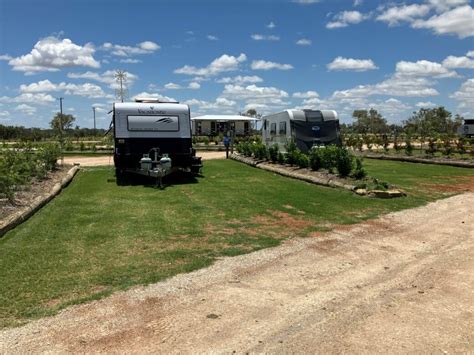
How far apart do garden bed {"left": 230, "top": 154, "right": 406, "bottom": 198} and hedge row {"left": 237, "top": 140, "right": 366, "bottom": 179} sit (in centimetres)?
20

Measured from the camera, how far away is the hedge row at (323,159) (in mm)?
13039

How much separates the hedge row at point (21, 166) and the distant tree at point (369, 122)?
57.8m

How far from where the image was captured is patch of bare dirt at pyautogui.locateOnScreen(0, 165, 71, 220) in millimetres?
8484

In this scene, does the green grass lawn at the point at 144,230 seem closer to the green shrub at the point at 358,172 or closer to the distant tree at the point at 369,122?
the green shrub at the point at 358,172

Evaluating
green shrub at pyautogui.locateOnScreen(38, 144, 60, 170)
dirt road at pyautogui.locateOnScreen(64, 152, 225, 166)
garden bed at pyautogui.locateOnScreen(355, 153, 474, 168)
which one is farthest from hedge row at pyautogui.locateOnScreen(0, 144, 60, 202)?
garden bed at pyautogui.locateOnScreen(355, 153, 474, 168)

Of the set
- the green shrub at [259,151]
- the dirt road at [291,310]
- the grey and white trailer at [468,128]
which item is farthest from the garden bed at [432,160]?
the grey and white trailer at [468,128]

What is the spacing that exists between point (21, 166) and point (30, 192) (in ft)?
2.78

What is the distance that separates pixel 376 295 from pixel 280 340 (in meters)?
1.41

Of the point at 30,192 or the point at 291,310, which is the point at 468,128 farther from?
the point at 291,310

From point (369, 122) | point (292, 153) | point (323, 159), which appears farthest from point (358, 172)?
point (369, 122)

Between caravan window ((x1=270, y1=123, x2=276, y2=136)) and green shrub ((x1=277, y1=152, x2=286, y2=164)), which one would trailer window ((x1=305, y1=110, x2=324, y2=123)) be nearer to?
green shrub ((x1=277, y1=152, x2=286, y2=164))

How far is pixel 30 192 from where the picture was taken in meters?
10.7

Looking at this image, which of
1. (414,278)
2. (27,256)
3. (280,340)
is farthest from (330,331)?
(27,256)

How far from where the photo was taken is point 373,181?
1185 centimetres
